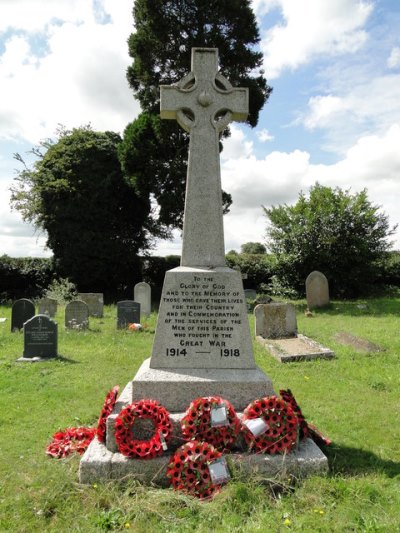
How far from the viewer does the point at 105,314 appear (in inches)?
615

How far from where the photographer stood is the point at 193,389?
13.1 ft

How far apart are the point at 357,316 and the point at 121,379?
33.3ft

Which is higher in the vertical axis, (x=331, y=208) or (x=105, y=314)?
(x=331, y=208)

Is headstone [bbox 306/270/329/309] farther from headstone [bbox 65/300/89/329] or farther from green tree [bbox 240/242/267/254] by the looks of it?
green tree [bbox 240/242/267/254]

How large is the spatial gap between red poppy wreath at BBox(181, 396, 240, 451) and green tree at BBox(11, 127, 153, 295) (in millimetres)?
16842

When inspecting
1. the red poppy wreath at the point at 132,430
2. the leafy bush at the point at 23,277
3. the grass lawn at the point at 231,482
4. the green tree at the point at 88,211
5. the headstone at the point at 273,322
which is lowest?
the grass lawn at the point at 231,482

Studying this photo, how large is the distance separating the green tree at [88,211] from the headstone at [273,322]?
35.5 feet

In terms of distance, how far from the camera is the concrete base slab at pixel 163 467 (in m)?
3.42

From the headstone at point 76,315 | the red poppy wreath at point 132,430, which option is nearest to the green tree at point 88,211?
the headstone at point 76,315

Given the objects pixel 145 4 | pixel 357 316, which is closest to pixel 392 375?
pixel 357 316

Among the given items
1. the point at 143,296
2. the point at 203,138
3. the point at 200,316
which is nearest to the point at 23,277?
the point at 143,296

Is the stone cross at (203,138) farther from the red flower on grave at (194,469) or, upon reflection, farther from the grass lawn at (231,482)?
the grass lawn at (231,482)

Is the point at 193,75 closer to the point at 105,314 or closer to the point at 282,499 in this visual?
the point at 282,499

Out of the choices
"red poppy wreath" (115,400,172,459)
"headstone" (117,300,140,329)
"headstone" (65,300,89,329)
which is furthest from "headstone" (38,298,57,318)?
"red poppy wreath" (115,400,172,459)
